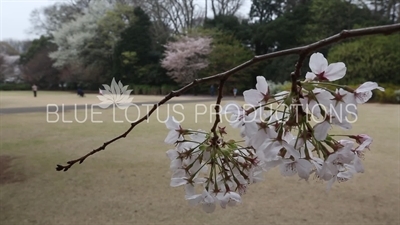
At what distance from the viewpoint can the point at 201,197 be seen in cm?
26

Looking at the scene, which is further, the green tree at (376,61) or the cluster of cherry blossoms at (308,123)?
the green tree at (376,61)

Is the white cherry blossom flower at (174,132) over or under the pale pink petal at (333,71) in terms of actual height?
under

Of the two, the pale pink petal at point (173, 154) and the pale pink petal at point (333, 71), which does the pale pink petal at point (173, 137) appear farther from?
the pale pink petal at point (333, 71)

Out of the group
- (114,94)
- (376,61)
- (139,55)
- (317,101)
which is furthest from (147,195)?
(139,55)

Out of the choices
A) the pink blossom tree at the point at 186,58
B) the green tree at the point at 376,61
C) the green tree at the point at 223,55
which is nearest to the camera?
the green tree at the point at 376,61

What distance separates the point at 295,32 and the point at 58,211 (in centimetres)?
1140

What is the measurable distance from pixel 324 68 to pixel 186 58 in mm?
12584

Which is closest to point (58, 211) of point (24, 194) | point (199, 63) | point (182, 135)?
point (24, 194)

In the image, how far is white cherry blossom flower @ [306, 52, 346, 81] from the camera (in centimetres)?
21

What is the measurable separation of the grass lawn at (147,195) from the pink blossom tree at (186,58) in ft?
29.5

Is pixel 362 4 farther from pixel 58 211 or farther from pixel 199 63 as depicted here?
pixel 58 211

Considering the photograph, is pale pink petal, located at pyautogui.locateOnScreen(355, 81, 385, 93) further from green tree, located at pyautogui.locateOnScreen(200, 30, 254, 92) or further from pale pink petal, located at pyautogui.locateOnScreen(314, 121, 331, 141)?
green tree, located at pyautogui.locateOnScreen(200, 30, 254, 92)

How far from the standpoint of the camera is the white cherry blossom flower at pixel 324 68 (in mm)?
205

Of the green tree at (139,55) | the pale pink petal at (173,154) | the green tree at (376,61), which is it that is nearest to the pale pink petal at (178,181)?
the pale pink petal at (173,154)
